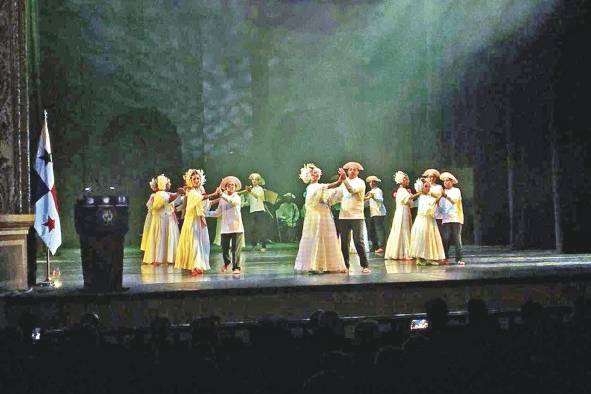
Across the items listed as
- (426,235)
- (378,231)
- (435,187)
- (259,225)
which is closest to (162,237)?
(259,225)

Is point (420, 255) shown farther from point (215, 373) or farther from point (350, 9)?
point (350, 9)

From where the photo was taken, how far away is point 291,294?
9508 mm

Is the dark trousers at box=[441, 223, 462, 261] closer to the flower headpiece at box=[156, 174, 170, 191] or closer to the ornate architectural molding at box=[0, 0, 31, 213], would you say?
the flower headpiece at box=[156, 174, 170, 191]

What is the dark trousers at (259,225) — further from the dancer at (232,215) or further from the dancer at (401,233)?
the dancer at (232,215)

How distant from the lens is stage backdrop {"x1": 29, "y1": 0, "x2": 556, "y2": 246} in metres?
20.8

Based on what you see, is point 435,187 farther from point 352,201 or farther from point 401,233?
point 401,233

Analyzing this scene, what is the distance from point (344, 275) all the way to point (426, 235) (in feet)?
9.69

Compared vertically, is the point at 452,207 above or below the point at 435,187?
below

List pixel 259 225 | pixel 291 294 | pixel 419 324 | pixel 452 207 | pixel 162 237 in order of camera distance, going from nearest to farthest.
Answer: pixel 419 324, pixel 291 294, pixel 452 207, pixel 162 237, pixel 259 225

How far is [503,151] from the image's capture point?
19266 mm

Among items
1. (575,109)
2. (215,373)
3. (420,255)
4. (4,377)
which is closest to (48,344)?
(4,377)

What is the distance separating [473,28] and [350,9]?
4.83 m

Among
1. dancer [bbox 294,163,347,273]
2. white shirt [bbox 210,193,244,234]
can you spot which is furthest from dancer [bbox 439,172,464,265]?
white shirt [bbox 210,193,244,234]

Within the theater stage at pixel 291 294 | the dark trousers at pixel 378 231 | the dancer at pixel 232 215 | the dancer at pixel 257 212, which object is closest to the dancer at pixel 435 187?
the theater stage at pixel 291 294
